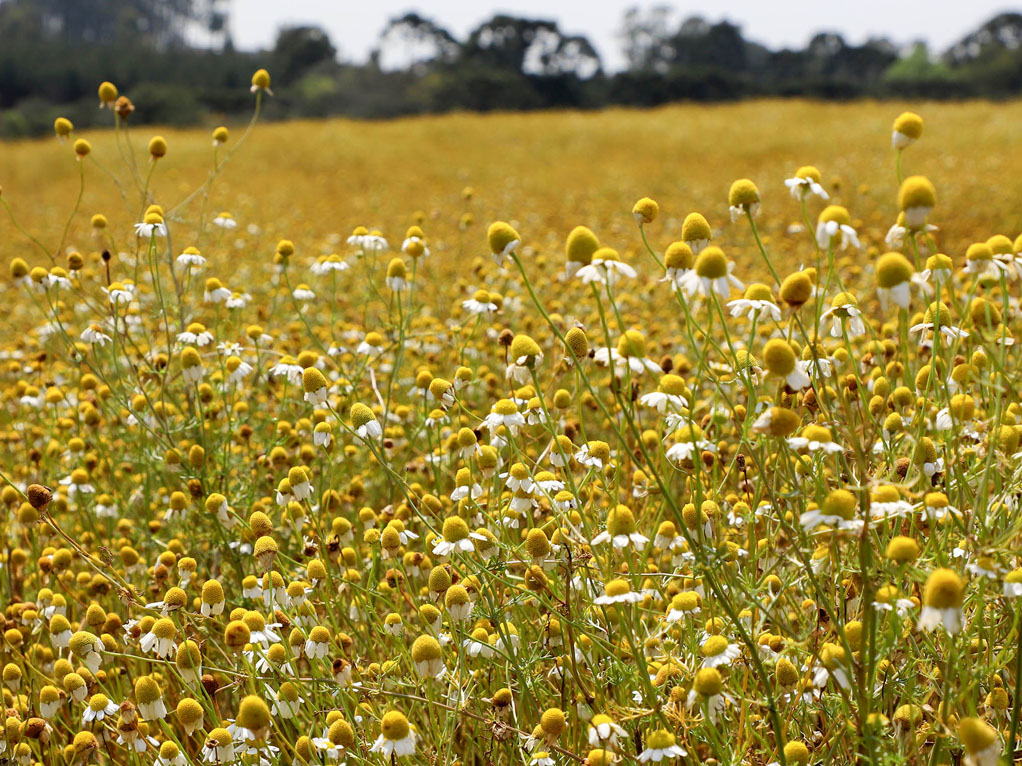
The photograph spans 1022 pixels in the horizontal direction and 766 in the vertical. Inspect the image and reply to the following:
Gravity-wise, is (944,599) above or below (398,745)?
above

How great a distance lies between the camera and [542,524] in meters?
1.91

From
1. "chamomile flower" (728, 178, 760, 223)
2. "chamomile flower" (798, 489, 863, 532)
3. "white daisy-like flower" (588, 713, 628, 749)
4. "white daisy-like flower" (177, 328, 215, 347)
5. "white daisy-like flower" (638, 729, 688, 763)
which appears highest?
"chamomile flower" (728, 178, 760, 223)

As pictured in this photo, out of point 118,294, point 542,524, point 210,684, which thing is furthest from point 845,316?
point 118,294

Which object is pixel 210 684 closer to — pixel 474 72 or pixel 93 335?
pixel 93 335

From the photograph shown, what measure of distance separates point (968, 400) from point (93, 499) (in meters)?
2.81

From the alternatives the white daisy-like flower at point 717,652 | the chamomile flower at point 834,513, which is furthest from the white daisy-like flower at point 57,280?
the chamomile flower at point 834,513

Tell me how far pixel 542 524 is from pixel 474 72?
119 ft

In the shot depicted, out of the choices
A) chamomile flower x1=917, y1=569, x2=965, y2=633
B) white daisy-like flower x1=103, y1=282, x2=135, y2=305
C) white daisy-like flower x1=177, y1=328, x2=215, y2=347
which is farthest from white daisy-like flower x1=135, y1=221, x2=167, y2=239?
chamomile flower x1=917, y1=569, x2=965, y2=633

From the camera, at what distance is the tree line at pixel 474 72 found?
1307 inches

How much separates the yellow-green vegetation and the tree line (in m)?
29.9

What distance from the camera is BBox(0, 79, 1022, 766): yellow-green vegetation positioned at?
4.33ft

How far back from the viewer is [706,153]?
539 inches

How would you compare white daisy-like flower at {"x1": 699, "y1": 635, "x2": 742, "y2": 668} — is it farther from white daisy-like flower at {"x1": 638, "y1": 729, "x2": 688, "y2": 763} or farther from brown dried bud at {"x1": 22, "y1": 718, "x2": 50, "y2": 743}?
brown dried bud at {"x1": 22, "y1": 718, "x2": 50, "y2": 743}

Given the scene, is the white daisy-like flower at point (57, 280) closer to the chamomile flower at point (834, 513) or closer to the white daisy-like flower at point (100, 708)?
the white daisy-like flower at point (100, 708)
